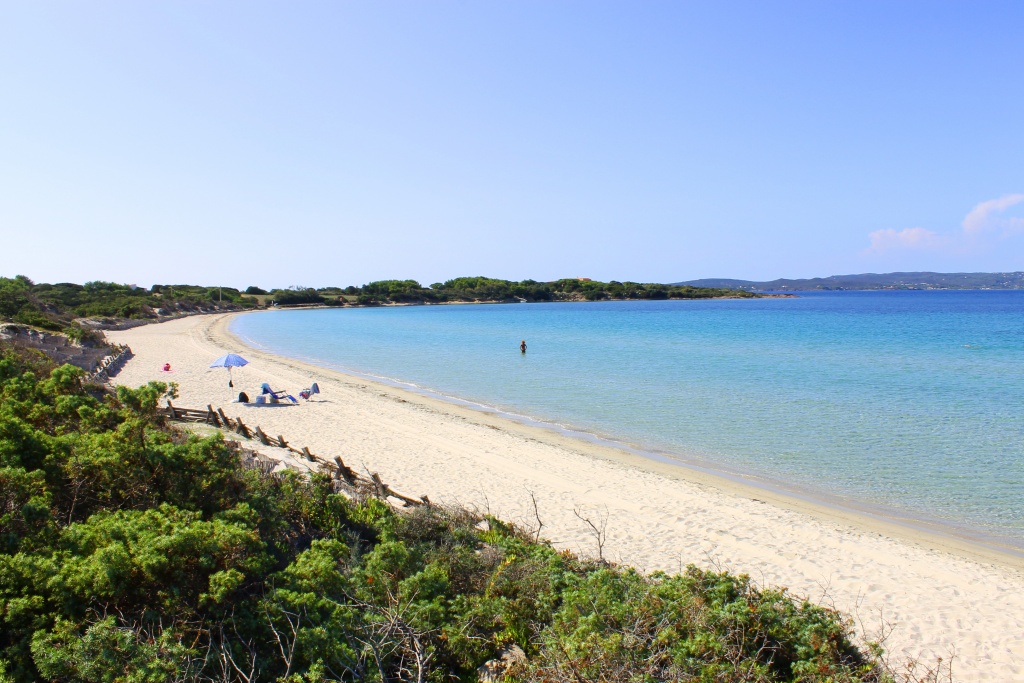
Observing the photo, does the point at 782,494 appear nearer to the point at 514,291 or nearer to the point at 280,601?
the point at 280,601

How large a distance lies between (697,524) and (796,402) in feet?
41.2

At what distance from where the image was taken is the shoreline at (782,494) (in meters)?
9.25

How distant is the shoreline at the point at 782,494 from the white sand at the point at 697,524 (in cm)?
6

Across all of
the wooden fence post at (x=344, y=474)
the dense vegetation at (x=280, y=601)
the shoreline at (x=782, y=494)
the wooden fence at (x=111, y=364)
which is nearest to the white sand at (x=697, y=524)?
the shoreline at (x=782, y=494)

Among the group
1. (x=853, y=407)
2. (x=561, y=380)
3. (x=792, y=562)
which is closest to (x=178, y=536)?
(x=792, y=562)

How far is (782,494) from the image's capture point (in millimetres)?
11750

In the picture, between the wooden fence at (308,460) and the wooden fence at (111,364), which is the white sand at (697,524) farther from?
the wooden fence at (111,364)

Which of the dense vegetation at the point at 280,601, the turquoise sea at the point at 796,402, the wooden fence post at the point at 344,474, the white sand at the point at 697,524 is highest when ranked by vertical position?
the dense vegetation at the point at 280,601

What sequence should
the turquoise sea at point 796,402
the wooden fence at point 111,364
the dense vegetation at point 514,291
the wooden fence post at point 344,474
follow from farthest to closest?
the dense vegetation at point 514,291 → the wooden fence at point 111,364 → the turquoise sea at point 796,402 → the wooden fence post at point 344,474

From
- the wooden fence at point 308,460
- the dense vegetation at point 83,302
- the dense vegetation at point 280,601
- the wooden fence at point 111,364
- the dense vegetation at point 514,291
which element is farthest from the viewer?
the dense vegetation at point 514,291

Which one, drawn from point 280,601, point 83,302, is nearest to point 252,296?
point 83,302

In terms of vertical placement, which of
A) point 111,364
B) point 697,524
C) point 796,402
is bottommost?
point 796,402

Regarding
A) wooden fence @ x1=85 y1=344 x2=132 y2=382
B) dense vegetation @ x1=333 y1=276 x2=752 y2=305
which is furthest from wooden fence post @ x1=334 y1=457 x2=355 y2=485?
dense vegetation @ x1=333 y1=276 x2=752 y2=305

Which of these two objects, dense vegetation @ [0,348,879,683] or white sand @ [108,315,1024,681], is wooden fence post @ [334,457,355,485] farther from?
dense vegetation @ [0,348,879,683]
